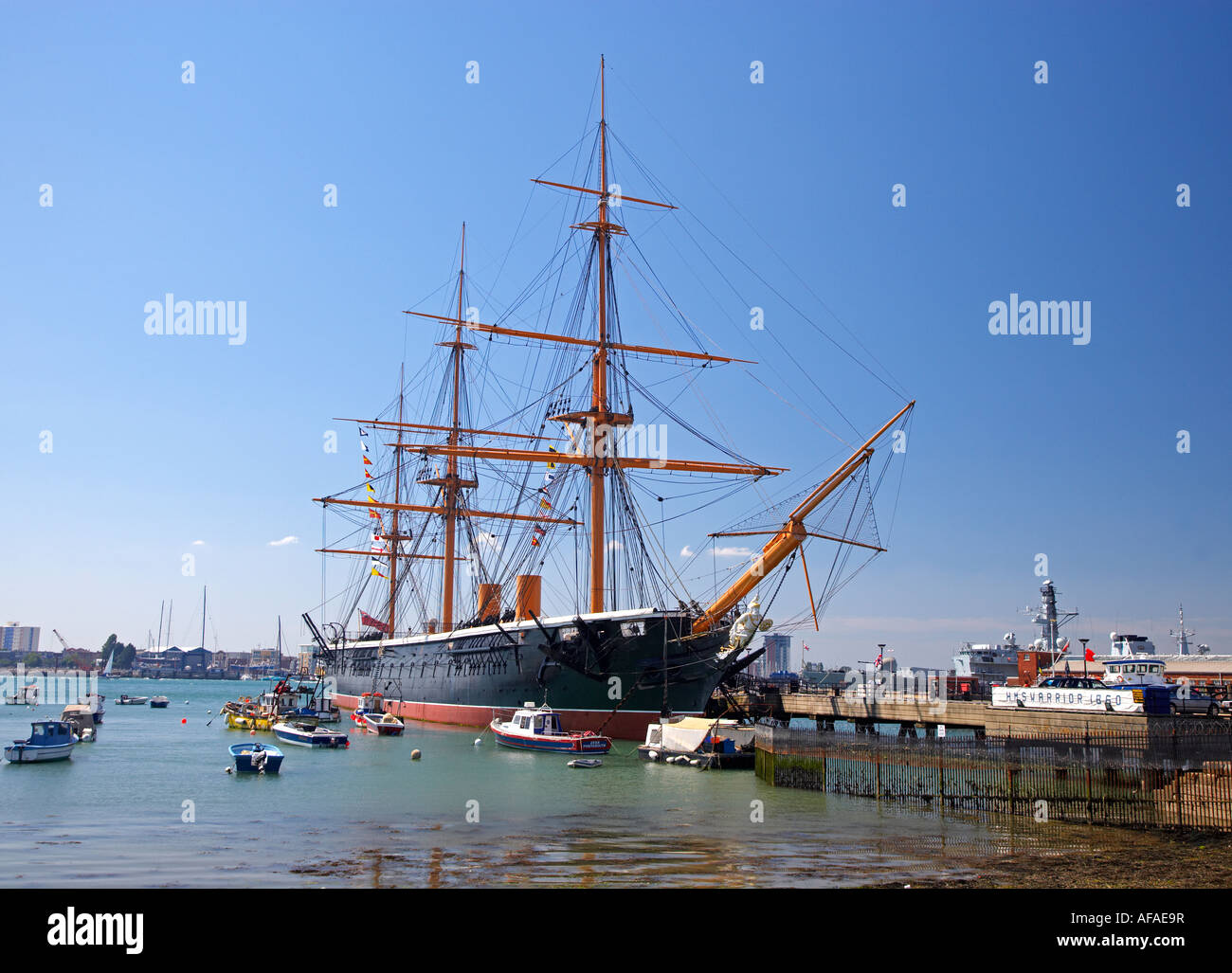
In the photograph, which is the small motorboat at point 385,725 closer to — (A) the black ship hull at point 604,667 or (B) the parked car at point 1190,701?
(A) the black ship hull at point 604,667

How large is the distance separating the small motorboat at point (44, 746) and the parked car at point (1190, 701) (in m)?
46.9

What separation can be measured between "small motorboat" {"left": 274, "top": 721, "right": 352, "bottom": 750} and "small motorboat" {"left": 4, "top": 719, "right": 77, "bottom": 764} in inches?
443

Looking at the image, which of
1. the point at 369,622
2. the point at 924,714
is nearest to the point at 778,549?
the point at 924,714

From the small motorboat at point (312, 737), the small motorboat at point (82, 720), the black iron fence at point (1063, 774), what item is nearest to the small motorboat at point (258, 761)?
the small motorboat at point (312, 737)

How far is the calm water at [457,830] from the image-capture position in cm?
1877

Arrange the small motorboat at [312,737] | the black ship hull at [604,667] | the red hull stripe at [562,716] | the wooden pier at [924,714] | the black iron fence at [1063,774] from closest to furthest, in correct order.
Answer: the black iron fence at [1063,774] → the wooden pier at [924,714] → the black ship hull at [604,667] → the red hull stripe at [562,716] → the small motorboat at [312,737]

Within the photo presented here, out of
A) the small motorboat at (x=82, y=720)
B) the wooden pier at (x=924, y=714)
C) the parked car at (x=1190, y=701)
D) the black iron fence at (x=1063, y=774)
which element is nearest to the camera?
the black iron fence at (x=1063, y=774)

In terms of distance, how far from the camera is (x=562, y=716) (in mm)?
52000

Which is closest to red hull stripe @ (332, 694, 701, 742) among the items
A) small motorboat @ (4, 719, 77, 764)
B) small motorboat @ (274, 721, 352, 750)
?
small motorboat @ (274, 721, 352, 750)

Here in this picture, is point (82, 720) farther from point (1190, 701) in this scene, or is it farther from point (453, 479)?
point (1190, 701)

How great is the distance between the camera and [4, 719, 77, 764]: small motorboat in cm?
4169

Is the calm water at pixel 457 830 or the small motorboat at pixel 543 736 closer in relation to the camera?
the calm water at pixel 457 830

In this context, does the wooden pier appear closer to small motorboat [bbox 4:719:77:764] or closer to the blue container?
the blue container

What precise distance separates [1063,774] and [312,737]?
124ft
